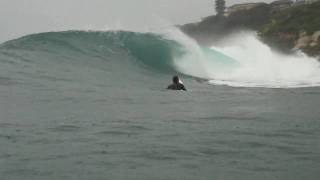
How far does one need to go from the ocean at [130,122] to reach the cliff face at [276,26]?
113 feet

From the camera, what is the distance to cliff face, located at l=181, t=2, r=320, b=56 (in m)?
73.1

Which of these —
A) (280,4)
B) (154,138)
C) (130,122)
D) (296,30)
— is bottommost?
(154,138)

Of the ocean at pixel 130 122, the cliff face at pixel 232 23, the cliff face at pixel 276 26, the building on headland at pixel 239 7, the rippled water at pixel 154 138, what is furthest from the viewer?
the building on headland at pixel 239 7

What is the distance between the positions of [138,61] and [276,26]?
50.2 meters

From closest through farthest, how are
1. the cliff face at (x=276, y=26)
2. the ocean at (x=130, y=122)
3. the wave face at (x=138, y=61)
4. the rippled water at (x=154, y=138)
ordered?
the rippled water at (x=154, y=138) < the ocean at (x=130, y=122) < the wave face at (x=138, y=61) < the cliff face at (x=276, y=26)

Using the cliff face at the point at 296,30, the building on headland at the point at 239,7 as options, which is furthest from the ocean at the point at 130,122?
the building on headland at the point at 239,7

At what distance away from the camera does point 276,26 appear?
8562cm

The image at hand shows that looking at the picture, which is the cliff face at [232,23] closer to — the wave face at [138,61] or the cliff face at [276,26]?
the cliff face at [276,26]

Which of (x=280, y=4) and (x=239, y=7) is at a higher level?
(x=239, y=7)

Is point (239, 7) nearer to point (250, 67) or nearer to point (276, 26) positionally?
point (276, 26)

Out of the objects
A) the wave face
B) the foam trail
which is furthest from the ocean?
the foam trail

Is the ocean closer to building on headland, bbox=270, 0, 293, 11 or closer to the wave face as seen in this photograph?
the wave face

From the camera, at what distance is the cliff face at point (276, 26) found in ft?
240

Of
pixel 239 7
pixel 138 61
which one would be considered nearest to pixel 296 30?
pixel 239 7
